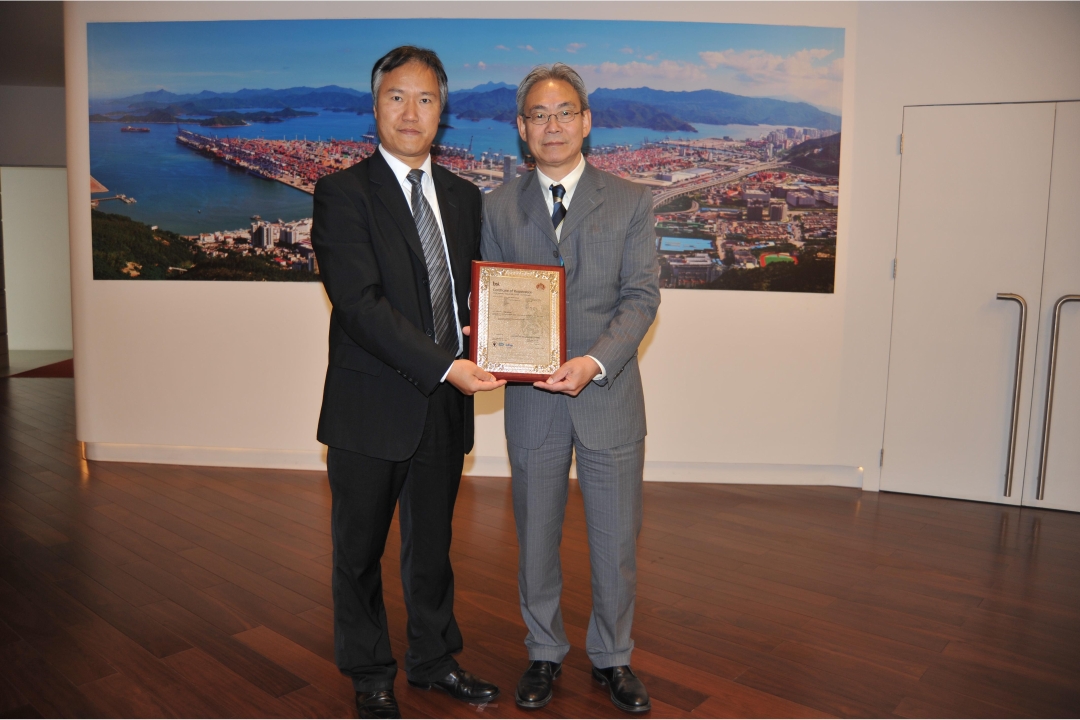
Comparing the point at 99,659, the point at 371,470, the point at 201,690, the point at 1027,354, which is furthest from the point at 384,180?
the point at 1027,354

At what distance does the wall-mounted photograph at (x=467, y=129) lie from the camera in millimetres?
4664

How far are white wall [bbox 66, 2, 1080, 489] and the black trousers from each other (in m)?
2.44

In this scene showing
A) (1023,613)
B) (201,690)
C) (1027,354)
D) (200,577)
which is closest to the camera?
(201,690)

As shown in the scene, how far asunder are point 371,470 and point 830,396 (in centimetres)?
337

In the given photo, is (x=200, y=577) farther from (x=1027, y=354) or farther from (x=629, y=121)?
(x=1027, y=354)

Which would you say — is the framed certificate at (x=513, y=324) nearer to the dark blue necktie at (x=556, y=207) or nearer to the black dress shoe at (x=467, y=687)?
the dark blue necktie at (x=556, y=207)

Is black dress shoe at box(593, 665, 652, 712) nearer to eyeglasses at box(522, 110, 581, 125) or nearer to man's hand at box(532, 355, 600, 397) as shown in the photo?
man's hand at box(532, 355, 600, 397)

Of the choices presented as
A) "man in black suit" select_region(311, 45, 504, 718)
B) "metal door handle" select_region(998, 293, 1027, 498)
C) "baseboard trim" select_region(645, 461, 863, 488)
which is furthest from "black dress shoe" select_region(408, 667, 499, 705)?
"metal door handle" select_region(998, 293, 1027, 498)

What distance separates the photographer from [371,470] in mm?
2213

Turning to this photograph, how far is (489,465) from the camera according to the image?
495 centimetres

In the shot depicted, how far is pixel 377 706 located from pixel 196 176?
3.77 metres

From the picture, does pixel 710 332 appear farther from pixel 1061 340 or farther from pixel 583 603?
pixel 583 603

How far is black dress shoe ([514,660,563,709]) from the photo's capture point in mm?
2324

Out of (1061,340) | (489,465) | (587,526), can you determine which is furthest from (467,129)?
(1061,340)
